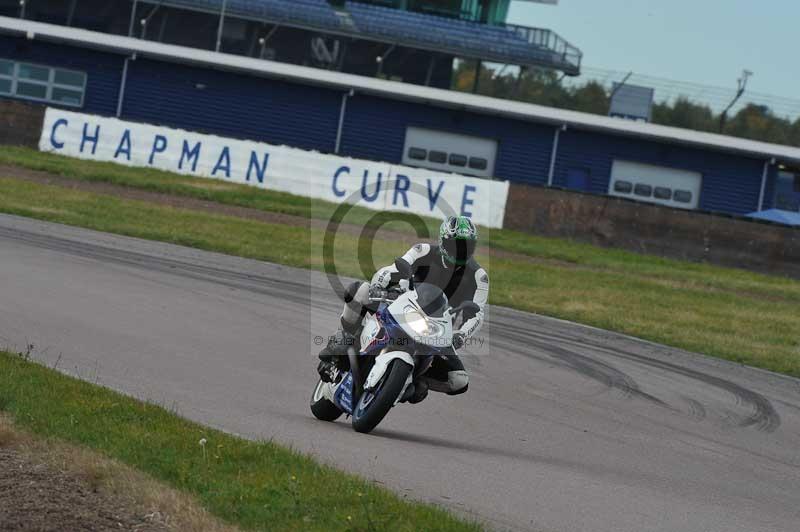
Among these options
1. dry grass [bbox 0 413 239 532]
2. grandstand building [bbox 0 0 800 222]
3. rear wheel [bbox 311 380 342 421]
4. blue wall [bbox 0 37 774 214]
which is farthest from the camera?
blue wall [bbox 0 37 774 214]

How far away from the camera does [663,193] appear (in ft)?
143

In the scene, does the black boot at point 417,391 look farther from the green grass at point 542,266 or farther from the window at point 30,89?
the window at point 30,89

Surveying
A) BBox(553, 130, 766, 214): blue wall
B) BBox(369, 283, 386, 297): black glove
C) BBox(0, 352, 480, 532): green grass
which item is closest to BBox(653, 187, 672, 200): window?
BBox(553, 130, 766, 214): blue wall

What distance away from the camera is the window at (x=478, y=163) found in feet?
144

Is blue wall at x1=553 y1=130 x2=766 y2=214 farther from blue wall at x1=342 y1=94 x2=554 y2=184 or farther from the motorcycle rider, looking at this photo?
the motorcycle rider

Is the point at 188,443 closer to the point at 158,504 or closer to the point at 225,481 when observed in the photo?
the point at 225,481

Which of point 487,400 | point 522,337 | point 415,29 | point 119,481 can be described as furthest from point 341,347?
point 415,29

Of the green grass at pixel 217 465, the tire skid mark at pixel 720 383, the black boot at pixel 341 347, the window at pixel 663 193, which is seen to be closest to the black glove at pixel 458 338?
the black boot at pixel 341 347

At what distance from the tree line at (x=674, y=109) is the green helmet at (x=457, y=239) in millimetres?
35405

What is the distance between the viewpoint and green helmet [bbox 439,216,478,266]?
927cm

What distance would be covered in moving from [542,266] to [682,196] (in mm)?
17479

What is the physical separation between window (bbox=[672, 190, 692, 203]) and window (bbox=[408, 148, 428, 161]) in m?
8.25

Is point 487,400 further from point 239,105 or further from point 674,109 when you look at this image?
point 674,109

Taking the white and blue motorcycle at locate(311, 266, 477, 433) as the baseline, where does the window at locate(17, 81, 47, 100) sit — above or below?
above
